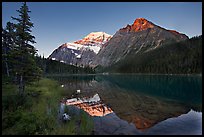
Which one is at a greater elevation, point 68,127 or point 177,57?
point 177,57

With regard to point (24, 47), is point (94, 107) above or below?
below

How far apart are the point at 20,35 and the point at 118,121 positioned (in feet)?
62.6

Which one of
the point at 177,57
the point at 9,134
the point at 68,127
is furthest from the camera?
the point at 177,57

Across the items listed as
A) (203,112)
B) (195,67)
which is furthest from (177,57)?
(203,112)

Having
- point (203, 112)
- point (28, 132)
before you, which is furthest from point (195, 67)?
point (28, 132)

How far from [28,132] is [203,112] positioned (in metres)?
24.9

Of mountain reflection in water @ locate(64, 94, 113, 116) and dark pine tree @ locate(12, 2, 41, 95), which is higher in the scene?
dark pine tree @ locate(12, 2, 41, 95)

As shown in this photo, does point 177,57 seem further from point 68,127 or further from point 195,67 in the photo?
point 68,127

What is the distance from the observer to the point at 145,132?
15859 millimetres

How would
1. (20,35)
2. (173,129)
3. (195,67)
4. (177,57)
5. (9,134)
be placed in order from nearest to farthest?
(9,134)
(173,129)
(20,35)
(195,67)
(177,57)

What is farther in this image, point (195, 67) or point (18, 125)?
point (195, 67)

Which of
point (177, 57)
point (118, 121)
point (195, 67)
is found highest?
point (177, 57)

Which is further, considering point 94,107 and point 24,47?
point 94,107

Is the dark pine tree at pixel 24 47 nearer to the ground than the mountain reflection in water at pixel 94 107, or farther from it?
farther from it
